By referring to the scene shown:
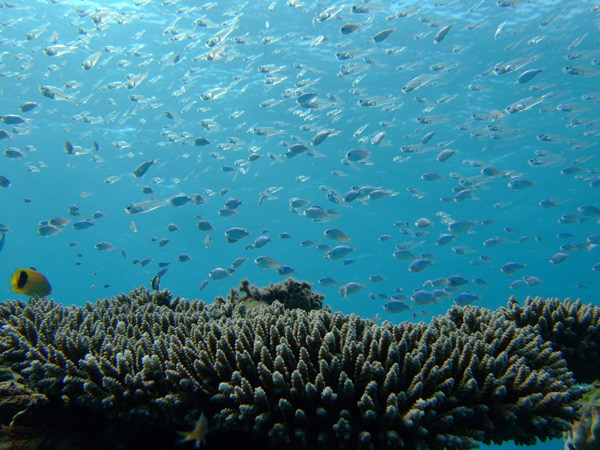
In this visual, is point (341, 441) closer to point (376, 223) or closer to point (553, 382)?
point (553, 382)

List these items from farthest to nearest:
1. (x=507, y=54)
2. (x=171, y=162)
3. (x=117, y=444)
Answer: (x=171, y=162), (x=507, y=54), (x=117, y=444)

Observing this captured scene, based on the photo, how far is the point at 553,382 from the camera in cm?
285

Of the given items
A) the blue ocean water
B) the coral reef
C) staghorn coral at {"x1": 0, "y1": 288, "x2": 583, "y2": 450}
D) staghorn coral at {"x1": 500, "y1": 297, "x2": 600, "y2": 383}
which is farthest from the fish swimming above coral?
staghorn coral at {"x1": 500, "y1": 297, "x2": 600, "y2": 383}

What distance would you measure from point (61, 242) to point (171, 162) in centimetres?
4076

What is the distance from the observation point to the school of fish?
13.8m

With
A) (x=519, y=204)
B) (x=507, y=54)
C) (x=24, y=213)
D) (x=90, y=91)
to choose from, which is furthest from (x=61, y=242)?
(x=519, y=204)

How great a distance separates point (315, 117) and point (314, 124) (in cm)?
130

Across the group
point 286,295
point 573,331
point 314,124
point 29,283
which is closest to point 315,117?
point 314,124

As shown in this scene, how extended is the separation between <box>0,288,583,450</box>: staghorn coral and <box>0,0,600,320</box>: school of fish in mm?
3486

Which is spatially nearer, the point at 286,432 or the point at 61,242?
the point at 286,432

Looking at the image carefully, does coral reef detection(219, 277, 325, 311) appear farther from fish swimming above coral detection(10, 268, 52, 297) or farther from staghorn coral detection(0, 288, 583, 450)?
staghorn coral detection(0, 288, 583, 450)

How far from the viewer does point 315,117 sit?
2816 cm

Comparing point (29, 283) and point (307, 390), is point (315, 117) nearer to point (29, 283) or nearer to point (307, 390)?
point (29, 283)

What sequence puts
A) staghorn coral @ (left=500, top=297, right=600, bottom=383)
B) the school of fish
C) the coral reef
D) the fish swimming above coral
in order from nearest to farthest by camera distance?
staghorn coral @ (left=500, top=297, right=600, bottom=383), the fish swimming above coral, the coral reef, the school of fish
